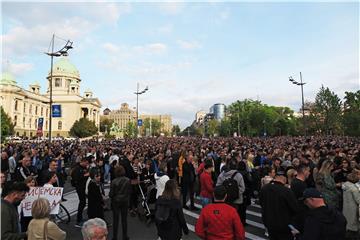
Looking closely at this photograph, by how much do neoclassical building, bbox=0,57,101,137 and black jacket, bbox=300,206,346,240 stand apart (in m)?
94.9

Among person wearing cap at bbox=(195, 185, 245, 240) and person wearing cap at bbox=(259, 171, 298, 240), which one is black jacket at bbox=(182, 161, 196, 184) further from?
person wearing cap at bbox=(195, 185, 245, 240)

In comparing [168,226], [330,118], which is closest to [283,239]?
[168,226]

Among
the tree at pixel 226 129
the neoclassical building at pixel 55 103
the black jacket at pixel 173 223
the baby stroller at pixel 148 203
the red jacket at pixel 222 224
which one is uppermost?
the neoclassical building at pixel 55 103

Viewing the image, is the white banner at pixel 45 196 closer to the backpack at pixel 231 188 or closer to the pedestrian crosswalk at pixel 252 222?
the pedestrian crosswalk at pixel 252 222

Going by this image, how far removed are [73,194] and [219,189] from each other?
11.4 meters

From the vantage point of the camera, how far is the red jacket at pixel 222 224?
13.2 ft

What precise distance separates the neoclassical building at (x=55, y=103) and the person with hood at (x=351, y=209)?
94001 mm

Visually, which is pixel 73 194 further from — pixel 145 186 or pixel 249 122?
pixel 249 122

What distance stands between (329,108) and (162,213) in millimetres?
55281

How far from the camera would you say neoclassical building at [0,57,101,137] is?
91075 mm

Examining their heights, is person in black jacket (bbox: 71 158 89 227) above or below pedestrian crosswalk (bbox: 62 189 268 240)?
above

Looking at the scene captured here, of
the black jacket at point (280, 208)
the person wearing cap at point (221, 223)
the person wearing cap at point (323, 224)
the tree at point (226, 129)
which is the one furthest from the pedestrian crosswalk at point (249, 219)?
the tree at point (226, 129)

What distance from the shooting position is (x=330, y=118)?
2088 inches

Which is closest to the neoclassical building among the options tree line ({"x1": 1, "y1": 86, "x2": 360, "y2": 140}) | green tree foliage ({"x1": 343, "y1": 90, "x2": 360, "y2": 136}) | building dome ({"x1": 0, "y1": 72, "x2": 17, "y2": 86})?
building dome ({"x1": 0, "y1": 72, "x2": 17, "y2": 86})
